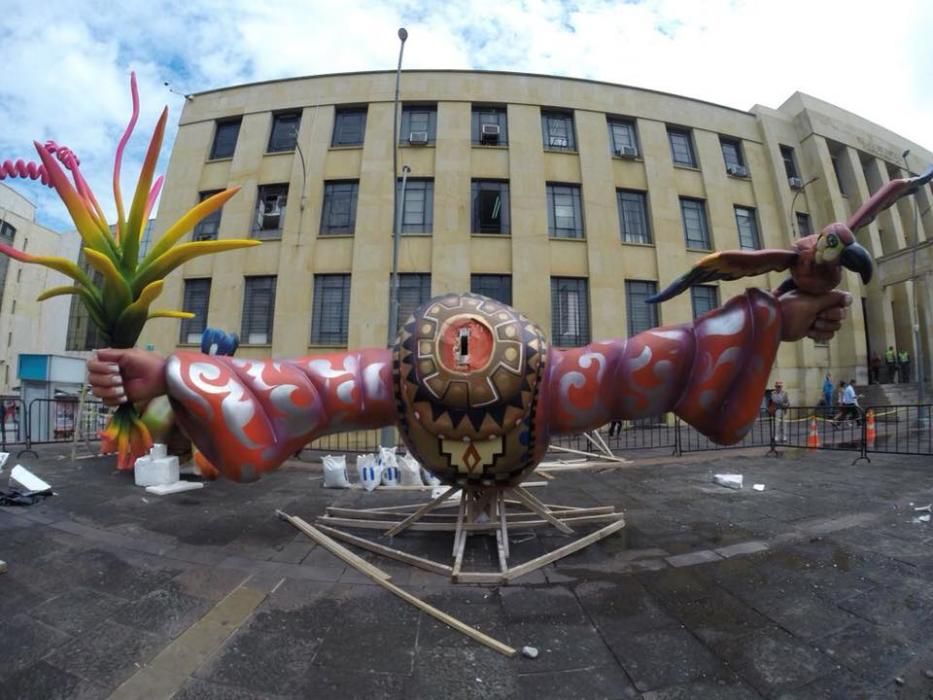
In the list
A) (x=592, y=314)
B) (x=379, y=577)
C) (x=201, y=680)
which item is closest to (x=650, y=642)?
(x=379, y=577)

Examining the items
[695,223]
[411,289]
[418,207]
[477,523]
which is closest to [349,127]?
[418,207]

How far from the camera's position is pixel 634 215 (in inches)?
638

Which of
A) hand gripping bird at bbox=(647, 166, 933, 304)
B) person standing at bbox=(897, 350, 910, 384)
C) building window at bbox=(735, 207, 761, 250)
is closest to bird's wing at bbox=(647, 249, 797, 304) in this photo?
hand gripping bird at bbox=(647, 166, 933, 304)

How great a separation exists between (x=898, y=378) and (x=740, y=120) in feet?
40.8

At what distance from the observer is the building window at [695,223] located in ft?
54.6

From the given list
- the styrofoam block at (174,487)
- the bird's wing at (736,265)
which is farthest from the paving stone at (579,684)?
the styrofoam block at (174,487)

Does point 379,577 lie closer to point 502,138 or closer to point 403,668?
point 403,668

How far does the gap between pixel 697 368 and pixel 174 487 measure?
6.36 meters

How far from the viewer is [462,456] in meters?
3.27

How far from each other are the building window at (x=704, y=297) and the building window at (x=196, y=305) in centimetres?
1721

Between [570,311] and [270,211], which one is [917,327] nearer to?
[570,311]

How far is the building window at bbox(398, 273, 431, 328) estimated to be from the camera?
1455 centimetres

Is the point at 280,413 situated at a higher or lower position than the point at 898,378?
lower

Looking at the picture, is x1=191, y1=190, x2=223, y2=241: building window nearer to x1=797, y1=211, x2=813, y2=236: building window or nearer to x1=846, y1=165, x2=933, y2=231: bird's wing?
x1=846, y1=165, x2=933, y2=231: bird's wing
